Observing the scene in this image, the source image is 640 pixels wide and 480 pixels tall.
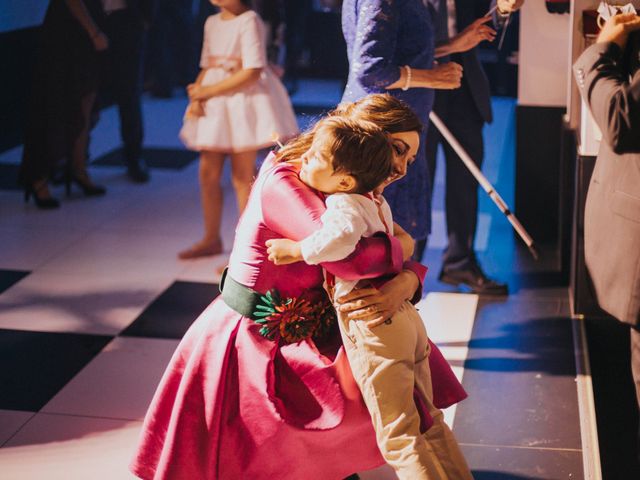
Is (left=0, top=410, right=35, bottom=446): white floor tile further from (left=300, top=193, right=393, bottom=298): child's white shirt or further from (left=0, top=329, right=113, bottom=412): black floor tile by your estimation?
(left=300, top=193, right=393, bottom=298): child's white shirt

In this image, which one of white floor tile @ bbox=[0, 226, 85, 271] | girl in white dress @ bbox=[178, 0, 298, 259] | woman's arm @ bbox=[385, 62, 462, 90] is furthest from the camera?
white floor tile @ bbox=[0, 226, 85, 271]

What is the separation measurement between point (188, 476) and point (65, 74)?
11.9ft

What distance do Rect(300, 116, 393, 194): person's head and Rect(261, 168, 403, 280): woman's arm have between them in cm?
4

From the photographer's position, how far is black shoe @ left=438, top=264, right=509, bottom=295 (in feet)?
13.4

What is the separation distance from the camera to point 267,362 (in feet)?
7.37

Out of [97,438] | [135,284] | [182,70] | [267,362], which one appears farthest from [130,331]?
[182,70]

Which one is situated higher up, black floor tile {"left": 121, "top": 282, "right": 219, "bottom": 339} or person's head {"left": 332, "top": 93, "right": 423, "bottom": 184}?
person's head {"left": 332, "top": 93, "right": 423, "bottom": 184}

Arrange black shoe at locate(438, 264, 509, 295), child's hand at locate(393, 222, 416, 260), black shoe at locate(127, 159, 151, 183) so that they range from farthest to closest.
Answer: black shoe at locate(127, 159, 151, 183)
black shoe at locate(438, 264, 509, 295)
child's hand at locate(393, 222, 416, 260)

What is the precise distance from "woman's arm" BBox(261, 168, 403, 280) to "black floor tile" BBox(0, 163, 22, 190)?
12.5ft

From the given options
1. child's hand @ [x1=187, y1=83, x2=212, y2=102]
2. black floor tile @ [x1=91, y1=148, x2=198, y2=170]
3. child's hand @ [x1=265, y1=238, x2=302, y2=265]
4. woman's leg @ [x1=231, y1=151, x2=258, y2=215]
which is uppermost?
child's hand @ [x1=265, y1=238, x2=302, y2=265]

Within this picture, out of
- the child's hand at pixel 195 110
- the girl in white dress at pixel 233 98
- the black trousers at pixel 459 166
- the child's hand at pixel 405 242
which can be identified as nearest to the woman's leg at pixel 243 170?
the girl in white dress at pixel 233 98

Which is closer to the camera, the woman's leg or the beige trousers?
the beige trousers

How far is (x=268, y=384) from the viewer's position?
2.23 meters

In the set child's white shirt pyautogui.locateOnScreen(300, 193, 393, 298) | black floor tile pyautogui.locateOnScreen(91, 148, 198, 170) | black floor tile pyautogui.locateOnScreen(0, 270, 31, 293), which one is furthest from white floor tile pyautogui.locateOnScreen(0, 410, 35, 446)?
black floor tile pyautogui.locateOnScreen(91, 148, 198, 170)
